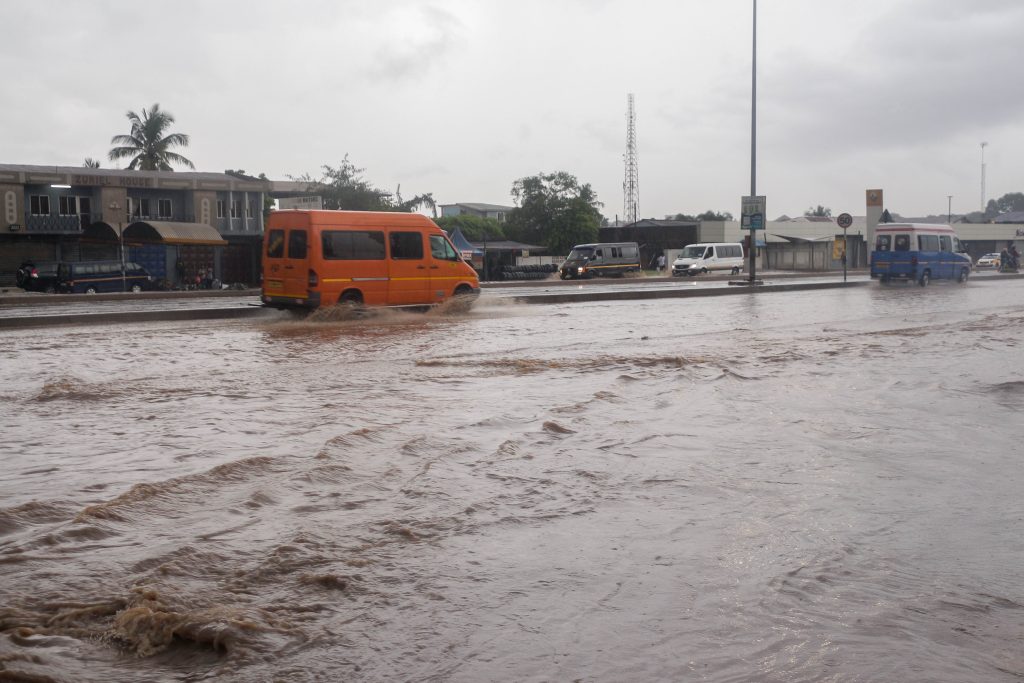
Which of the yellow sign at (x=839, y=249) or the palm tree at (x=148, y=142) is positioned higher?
the palm tree at (x=148, y=142)

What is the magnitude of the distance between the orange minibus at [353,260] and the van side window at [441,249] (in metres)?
0.02

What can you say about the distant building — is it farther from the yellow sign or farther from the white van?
the yellow sign

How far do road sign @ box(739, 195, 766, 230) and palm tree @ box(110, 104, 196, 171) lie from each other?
38.8 metres

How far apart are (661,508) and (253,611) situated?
2411 millimetres

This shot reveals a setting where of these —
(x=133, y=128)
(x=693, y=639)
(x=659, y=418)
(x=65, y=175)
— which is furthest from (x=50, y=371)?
(x=133, y=128)

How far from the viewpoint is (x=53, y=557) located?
4.43m

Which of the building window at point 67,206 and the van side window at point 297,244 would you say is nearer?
the van side window at point 297,244

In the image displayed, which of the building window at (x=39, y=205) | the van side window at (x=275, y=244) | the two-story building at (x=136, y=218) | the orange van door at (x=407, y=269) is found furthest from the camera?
the building window at (x=39, y=205)

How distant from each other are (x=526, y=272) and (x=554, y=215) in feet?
A: 83.2

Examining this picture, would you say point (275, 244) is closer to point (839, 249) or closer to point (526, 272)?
point (839, 249)

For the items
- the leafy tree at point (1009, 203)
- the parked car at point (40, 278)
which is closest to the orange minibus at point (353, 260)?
the parked car at point (40, 278)

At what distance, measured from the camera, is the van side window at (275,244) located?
1756 cm

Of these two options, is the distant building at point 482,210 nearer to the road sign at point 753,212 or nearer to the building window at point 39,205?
the building window at point 39,205

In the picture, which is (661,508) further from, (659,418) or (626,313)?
(626,313)
